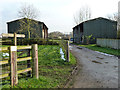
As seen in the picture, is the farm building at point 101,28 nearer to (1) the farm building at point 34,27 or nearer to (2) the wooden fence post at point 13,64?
(1) the farm building at point 34,27

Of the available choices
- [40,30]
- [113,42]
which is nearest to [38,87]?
[113,42]

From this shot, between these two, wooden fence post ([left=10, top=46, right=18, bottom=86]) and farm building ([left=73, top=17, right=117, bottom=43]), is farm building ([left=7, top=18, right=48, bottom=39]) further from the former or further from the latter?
wooden fence post ([left=10, top=46, right=18, bottom=86])

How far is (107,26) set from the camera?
104 ft

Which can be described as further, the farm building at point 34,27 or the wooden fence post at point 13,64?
the farm building at point 34,27

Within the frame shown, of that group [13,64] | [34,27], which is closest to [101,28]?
[34,27]

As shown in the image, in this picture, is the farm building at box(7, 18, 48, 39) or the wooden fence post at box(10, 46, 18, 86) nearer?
the wooden fence post at box(10, 46, 18, 86)

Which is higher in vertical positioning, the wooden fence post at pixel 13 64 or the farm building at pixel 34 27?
the farm building at pixel 34 27

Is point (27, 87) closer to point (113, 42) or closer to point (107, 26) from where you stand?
point (113, 42)

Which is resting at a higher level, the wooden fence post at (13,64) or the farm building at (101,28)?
the farm building at (101,28)

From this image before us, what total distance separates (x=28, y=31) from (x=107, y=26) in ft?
70.9

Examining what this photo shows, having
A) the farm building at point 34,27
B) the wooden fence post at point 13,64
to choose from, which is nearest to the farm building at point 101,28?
the farm building at point 34,27

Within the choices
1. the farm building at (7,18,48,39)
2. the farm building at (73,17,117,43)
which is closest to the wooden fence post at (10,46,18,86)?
the farm building at (7,18,48,39)

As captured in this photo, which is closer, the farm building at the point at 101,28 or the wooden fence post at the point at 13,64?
the wooden fence post at the point at 13,64

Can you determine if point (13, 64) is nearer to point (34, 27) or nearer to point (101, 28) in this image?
point (34, 27)
